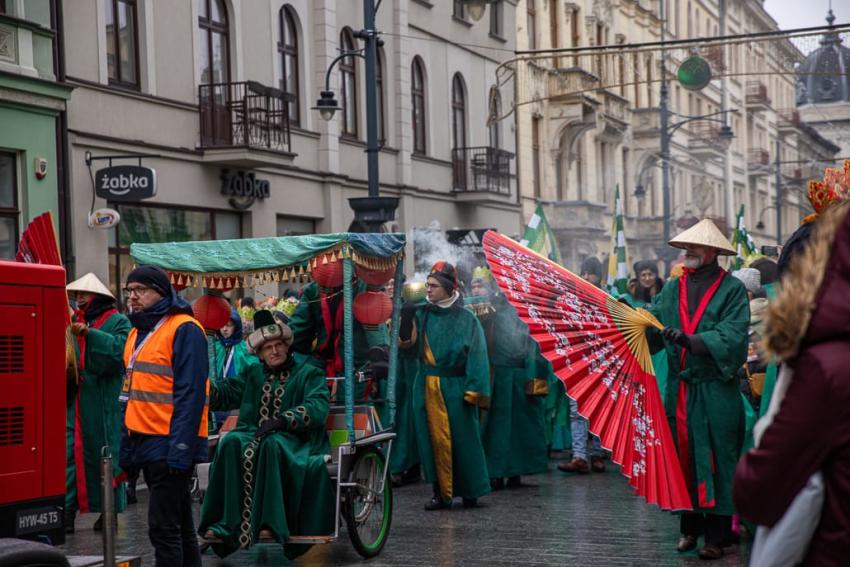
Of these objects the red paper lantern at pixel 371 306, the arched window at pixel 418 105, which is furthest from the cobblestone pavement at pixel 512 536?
the arched window at pixel 418 105

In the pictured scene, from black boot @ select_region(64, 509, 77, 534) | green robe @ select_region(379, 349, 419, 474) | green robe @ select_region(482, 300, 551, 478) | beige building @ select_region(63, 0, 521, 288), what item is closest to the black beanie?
black boot @ select_region(64, 509, 77, 534)

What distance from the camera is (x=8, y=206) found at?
17.2 m

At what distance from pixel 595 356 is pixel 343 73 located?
764 inches

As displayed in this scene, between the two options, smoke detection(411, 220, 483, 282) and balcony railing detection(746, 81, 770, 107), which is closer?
smoke detection(411, 220, 483, 282)

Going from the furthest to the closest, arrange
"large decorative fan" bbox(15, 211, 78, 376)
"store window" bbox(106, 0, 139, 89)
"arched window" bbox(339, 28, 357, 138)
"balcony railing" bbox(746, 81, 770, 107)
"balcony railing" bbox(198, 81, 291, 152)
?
"balcony railing" bbox(746, 81, 770, 107), "arched window" bbox(339, 28, 357, 138), "balcony railing" bbox(198, 81, 291, 152), "store window" bbox(106, 0, 139, 89), "large decorative fan" bbox(15, 211, 78, 376)

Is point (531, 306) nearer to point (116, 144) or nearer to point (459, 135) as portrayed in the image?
point (116, 144)

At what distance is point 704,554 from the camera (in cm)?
813

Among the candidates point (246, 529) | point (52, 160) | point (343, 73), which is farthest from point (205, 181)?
point (246, 529)

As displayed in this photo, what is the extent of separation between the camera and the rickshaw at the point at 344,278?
27.2ft

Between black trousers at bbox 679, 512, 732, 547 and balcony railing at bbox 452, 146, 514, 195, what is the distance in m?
23.9

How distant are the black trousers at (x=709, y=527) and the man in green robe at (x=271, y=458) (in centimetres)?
216

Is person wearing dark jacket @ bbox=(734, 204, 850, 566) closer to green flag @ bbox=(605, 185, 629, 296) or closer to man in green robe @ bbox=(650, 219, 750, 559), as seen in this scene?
man in green robe @ bbox=(650, 219, 750, 559)

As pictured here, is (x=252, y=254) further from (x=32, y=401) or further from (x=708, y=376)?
(x=32, y=401)

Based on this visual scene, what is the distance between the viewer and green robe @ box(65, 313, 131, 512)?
9.48m
